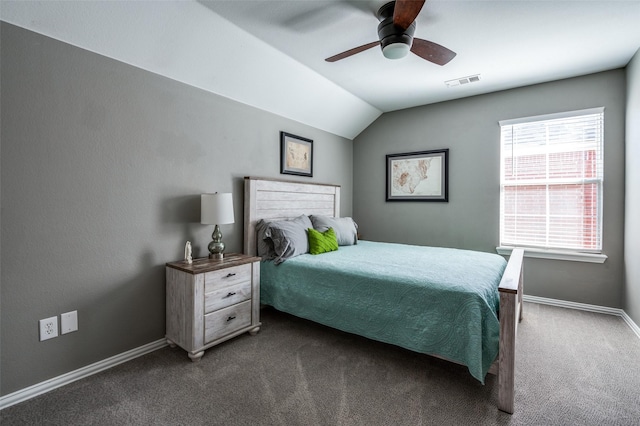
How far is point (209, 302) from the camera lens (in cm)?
224

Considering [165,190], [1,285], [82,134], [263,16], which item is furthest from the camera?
[165,190]

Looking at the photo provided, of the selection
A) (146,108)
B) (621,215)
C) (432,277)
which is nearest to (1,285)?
(146,108)

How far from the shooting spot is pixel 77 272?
1962mm

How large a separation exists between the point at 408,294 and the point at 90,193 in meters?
2.27

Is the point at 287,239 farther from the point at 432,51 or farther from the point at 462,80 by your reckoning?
the point at 462,80

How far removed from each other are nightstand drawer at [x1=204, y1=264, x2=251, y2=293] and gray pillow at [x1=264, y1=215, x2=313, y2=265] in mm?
330

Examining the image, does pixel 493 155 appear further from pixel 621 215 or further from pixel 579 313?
pixel 579 313

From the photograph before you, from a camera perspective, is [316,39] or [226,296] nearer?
[226,296]

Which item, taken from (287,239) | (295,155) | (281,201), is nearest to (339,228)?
(281,201)

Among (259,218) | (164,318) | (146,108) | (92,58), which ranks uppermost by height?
(92,58)

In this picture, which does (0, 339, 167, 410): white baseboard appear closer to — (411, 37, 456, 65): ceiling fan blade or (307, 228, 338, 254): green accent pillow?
(307, 228, 338, 254): green accent pillow

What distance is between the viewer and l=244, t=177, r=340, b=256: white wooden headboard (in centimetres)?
303

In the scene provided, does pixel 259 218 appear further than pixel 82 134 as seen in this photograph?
Yes

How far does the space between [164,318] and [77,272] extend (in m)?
0.74
